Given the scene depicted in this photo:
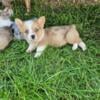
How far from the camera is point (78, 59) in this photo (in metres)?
4.81

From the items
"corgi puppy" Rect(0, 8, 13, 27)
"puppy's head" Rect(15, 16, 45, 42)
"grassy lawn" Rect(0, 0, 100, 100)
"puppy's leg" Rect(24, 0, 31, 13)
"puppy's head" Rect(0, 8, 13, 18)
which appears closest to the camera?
"grassy lawn" Rect(0, 0, 100, 100)

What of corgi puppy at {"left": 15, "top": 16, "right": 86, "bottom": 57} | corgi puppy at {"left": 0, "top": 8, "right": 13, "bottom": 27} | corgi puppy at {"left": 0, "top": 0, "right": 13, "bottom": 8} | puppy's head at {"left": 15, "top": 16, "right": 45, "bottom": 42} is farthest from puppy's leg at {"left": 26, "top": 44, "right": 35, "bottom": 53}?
corgi puppy at {"left": 0, "top": 0, "right": 13, "bottom": 8}

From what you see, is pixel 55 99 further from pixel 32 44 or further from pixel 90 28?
pixel 90 28

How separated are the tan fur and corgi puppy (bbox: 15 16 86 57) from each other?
0.71 feet

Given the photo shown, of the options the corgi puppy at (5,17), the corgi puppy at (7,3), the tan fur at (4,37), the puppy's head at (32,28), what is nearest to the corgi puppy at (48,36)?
the puppy's head at (32,28)

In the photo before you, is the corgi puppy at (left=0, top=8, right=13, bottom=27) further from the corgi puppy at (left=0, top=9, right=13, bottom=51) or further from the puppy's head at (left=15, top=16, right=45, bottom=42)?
the puppy's head at (left=15, top=16, right=45, bottom=42)

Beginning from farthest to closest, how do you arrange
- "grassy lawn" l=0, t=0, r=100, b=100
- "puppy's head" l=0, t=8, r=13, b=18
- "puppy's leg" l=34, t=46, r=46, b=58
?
A: 1. "puppy's head" l=0, t=8, r=13, b=18
2. "puppy's leg" l=34, t=46, r=46, b=58
3. "grassy lawn" l=0, t=0, r=100, b=100

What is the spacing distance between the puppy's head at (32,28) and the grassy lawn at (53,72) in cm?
25

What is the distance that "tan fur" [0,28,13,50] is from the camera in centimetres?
496

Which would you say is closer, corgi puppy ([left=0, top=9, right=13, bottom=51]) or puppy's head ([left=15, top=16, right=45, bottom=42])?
puppy's head ([left=15, top=16, right=45, bottom=42])

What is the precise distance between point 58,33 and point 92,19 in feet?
2.82

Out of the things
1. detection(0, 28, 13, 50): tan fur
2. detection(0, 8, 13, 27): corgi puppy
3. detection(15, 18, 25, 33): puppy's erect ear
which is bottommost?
detection(0, 28, 13, 50): tan fur

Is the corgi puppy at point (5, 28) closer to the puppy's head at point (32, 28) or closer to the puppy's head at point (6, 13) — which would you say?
the puppy's head at point (6, 13)

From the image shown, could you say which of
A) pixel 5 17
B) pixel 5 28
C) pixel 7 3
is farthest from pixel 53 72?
pixel 7 3
